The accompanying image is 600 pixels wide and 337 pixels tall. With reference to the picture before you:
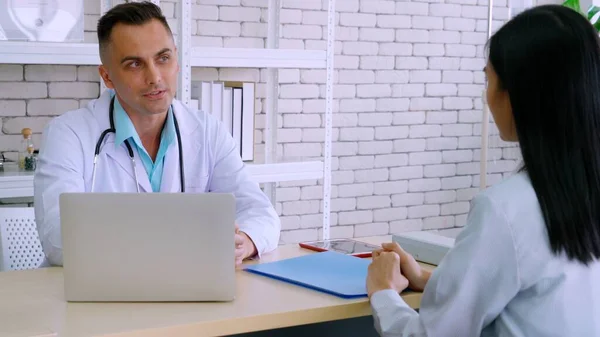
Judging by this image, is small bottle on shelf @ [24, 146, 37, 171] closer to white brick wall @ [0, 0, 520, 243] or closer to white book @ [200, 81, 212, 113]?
white brick wall @ [0, 0, 520, 243]

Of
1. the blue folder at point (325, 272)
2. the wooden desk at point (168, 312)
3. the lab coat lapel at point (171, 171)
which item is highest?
the lab coat lapel at point (171, 171)

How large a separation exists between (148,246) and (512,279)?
0.71 m

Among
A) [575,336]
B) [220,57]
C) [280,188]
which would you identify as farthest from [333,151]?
[575,336]

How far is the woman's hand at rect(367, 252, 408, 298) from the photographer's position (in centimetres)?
174

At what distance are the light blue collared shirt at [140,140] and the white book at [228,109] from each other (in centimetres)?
110

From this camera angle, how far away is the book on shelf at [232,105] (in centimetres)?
346

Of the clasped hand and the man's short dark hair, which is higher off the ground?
the man's short dark hair

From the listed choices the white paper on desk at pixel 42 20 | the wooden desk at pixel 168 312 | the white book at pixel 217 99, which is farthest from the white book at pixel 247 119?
the wooden desk at pixel 168 312

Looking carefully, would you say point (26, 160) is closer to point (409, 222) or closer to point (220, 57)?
point (220, 57)

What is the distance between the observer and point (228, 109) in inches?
139

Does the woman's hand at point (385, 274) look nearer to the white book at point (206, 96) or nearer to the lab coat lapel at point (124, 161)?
the lab coat lapel at point (124, 161)

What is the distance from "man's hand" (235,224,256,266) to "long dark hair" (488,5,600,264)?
0.84 meters

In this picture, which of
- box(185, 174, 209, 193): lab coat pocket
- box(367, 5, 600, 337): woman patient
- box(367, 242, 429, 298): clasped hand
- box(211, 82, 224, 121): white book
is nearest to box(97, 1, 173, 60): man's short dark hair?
box(185, 174, 209, 193): lab coat pocket

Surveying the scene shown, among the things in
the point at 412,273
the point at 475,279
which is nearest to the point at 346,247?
the point at 412,273
